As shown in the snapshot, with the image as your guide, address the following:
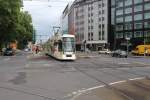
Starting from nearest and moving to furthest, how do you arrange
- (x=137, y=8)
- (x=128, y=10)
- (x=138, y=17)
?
(x=137, y=8) < (x=138, y=17) < (x=128, y=10)

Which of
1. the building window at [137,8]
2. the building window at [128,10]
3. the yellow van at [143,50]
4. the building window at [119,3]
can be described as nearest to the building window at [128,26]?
the building window at [128,10]

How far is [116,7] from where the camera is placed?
5271 inches

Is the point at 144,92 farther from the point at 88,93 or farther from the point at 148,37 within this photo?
the point at 148,37

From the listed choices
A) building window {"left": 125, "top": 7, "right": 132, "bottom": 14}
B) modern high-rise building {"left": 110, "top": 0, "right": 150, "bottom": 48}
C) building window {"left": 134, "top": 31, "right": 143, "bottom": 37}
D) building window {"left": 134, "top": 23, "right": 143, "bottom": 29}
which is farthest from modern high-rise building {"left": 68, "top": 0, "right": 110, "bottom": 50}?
building window {"left": 134, "top": 23, "right": 143, "bottom": 29}

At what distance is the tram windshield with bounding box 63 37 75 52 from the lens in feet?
145

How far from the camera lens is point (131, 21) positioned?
127m

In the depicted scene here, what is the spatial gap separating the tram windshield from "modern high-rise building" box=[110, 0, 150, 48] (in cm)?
7126

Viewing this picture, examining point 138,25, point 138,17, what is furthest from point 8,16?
point 138,25

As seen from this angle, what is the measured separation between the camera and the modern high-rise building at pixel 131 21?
121m

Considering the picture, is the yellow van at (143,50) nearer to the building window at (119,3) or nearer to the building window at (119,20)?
the building window at (119,20)

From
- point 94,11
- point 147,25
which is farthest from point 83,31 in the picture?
point 147,25

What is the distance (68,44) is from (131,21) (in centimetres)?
8490

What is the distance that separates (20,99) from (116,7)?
12317 centimetres

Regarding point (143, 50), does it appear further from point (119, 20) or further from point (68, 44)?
point (68, 44)
